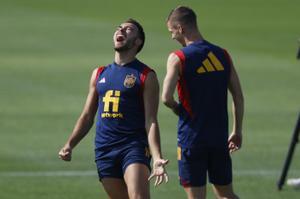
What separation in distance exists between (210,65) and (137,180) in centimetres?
149

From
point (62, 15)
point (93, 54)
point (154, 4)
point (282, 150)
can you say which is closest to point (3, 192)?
point (282, 150)

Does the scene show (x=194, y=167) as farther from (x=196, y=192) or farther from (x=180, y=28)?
(x=180, y=28)

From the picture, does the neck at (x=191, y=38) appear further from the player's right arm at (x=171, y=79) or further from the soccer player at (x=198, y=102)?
the player's right arm at (x=171, y=79)

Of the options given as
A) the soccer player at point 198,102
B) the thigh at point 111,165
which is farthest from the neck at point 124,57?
the thigh at point 111,165

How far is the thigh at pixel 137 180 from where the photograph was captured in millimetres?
11547

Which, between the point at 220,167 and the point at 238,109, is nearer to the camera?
the point at 220,167

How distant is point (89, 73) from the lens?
28.6 m

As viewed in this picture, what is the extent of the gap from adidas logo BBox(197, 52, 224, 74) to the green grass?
13.0 feet

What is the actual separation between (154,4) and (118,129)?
103 ft

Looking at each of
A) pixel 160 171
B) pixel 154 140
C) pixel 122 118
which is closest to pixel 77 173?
pixel 122 118

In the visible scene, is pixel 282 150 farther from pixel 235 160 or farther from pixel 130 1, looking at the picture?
pixel 130 1

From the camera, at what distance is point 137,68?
1196 centimetres

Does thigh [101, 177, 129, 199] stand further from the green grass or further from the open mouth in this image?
the green grass

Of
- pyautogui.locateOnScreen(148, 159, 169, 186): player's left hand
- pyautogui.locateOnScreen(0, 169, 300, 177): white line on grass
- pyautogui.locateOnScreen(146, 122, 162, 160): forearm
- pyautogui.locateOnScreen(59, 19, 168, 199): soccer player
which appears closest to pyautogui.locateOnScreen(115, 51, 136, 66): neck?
pyautogui.locateOnScreen(59, 19, 168, 199): soccer player
